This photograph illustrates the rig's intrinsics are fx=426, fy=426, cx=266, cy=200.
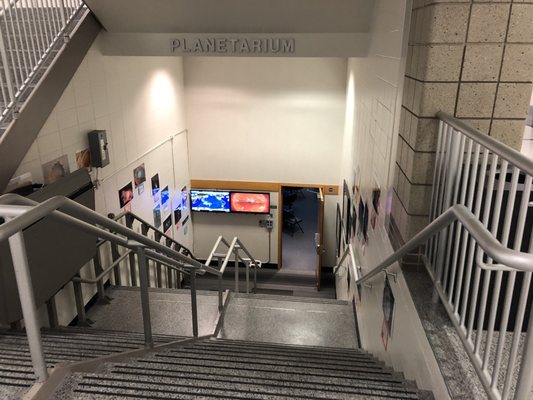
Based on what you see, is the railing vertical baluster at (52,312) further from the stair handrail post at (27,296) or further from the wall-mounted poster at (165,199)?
the wall-mounted poster at (165,199)

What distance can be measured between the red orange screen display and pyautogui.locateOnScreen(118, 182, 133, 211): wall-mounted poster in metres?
3.31

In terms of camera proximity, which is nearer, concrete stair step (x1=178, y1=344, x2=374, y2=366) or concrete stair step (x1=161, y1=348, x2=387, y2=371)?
concrete stair step (x1=161, y1=348, x2=387, y2=371)

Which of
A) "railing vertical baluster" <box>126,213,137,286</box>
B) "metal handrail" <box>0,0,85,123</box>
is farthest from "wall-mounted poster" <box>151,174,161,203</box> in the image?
"metal handrail" <box>0,0,85,123</box>

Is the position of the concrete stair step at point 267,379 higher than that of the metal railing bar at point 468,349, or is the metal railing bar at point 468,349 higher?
the metal railing bar at point 468,349

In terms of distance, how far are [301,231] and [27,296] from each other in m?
10.1

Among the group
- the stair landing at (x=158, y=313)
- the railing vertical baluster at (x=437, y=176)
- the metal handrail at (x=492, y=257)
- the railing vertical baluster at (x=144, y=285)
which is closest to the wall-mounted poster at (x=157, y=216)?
the stair landing at (x=158, y=313)

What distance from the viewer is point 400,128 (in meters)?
3.16

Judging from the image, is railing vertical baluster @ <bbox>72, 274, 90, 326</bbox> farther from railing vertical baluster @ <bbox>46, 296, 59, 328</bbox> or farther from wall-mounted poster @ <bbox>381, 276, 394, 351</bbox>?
wall-mounted poster @ <bbox>381, 276, 394, 351</bbox>

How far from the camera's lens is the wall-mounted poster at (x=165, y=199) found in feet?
24.7

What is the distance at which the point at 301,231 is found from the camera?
11.5 m

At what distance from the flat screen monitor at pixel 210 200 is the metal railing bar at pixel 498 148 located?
279 inches

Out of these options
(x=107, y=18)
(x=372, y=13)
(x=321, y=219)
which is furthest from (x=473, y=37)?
(x=321, y=219)

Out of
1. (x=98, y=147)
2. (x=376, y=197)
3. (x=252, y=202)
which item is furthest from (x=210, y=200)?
(x=376, y=197)

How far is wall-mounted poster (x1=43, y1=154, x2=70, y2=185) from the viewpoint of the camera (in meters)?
3.95
